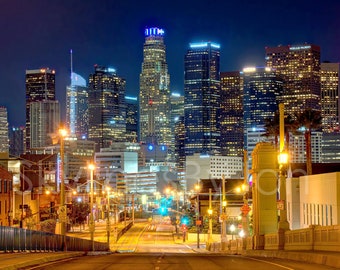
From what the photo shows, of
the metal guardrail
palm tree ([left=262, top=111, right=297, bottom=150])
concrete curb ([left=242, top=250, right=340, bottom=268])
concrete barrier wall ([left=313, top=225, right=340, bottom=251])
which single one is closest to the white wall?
concrete curb ([left=242, top=250, right=340, bottom=268])

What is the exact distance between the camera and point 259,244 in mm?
41312

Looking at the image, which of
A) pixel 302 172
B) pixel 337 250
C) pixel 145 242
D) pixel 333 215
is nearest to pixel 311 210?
pixel 333 215

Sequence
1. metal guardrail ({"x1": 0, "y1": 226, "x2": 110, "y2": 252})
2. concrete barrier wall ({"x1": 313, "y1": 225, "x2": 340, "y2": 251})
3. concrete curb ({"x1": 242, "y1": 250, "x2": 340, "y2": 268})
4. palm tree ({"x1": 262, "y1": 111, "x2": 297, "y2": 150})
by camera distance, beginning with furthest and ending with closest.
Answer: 1. palm tree ({"x1": 262, "y1": 111, "x2": 297, "y2": 150})
2. metal guardrail ({"x1": 0, "y1": 226, "x2": 110, "y2": 252})
3. concrete barrier wall ({"x1": 313, "y1": 225, "x2": 340, "y2": 251})
4. concrete curb ({"x1": 242, "y1": 250, "x2": 340, "y2": 268})

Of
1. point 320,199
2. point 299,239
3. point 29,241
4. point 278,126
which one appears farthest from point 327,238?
point 278,126

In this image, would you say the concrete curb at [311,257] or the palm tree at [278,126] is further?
the palm tree at [278,126]

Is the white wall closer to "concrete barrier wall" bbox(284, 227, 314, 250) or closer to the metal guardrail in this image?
→ "concrete barrier wall" bbox(284, 227, 314, 250)

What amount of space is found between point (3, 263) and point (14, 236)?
374 inches

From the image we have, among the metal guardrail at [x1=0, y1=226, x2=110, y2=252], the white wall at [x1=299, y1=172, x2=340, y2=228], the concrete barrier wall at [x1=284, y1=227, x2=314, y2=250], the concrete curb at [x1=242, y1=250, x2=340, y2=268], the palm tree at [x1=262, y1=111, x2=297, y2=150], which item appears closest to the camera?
the concrete curb at [x1=242, y1=250, x2=340, y2=268]

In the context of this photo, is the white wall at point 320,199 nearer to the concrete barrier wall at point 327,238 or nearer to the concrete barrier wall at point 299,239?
the concrete barrier wall at point 299,239

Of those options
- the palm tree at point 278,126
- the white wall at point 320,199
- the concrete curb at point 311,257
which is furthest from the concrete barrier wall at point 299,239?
the palm tree at point 278,126

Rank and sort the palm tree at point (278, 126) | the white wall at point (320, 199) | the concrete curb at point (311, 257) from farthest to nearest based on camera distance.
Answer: the palm tree at point (278, 126) → the white wall at point (320, 199) → the concrete curb at point (311, 257)

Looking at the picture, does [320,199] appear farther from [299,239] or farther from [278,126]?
[278,126]

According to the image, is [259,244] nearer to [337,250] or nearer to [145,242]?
[337,250]

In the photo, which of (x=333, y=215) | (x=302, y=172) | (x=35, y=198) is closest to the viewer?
(x=333, y=215)
